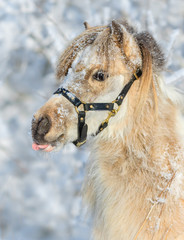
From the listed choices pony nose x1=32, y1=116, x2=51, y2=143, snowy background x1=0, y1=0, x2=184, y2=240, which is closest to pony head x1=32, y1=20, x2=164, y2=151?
pony nose x1=32, y1=116, x2=51, y2=143

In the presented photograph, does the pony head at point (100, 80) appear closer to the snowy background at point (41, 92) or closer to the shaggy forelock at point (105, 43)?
the shaggy forelock at point (105, 43)

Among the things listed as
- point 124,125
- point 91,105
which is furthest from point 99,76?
point 124,125

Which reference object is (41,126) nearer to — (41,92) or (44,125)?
(44,125)

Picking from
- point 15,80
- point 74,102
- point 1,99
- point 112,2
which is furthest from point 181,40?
point 74,102

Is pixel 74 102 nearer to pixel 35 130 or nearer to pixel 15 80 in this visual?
pixel 35 130

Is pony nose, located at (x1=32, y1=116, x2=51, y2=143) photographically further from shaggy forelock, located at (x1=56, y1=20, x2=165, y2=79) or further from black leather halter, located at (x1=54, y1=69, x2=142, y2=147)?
shaggy forelock, located at (x1=56, y1=20, x2=165, y2=79)

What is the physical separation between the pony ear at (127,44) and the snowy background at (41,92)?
1.86 m

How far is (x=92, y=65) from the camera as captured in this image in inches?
64.7

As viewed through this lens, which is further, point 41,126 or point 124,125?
point 124,125

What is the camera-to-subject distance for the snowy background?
3879 millimetres

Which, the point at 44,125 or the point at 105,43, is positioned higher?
the point at 105,43

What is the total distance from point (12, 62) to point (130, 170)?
4.32m

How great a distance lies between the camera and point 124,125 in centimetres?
180

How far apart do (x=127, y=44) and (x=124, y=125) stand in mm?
540
